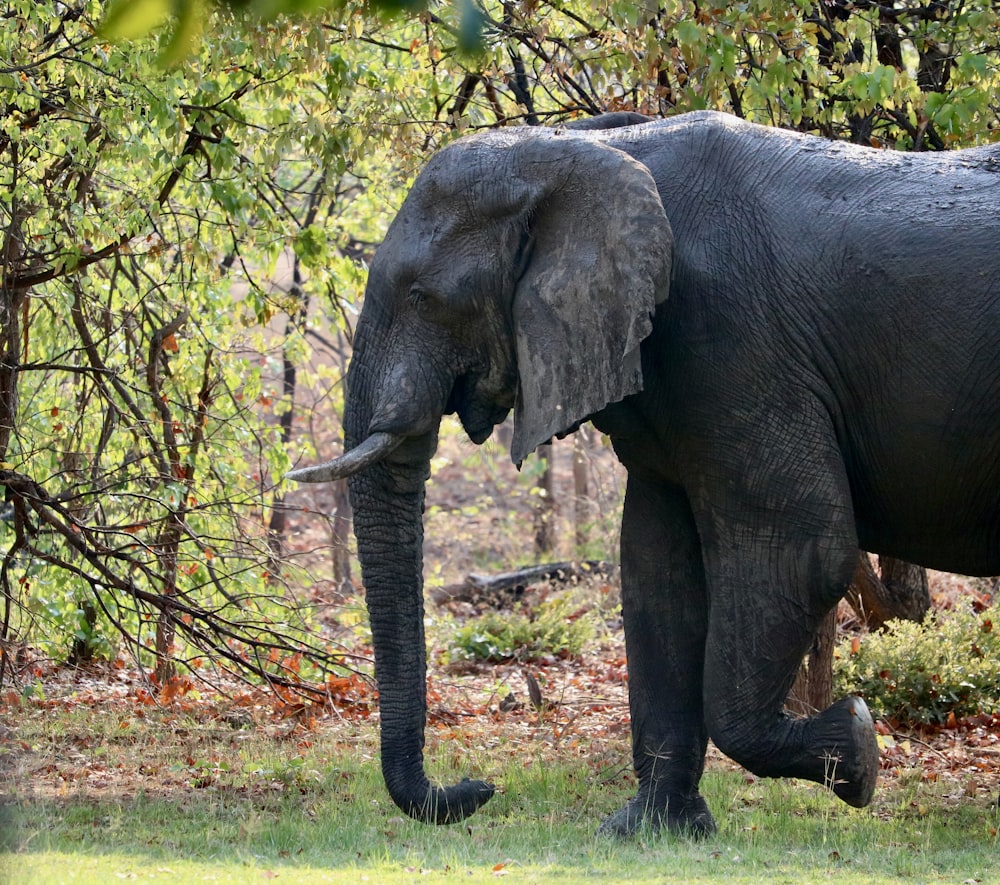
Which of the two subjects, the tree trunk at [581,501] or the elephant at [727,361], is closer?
the elephant at [727,361]

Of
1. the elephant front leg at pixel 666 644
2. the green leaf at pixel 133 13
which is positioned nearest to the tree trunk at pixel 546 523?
the elephant front leg at pixel 666 644

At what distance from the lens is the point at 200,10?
8.13 ft

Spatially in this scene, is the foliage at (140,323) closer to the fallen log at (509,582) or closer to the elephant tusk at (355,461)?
the elephant tusk at (355,461)

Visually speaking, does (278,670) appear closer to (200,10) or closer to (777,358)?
(777,358)

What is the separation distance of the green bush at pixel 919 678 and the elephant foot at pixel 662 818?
3.54 m

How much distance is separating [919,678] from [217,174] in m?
6.00

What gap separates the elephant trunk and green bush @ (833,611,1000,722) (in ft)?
15.5

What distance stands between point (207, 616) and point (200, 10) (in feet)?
25.5

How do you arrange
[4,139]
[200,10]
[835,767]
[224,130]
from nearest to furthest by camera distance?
[200,10]
[835,767]
[4,139]
[224,130]

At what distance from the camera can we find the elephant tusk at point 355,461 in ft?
21.2

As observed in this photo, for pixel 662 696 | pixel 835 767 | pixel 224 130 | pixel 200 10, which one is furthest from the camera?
pixel 224 130

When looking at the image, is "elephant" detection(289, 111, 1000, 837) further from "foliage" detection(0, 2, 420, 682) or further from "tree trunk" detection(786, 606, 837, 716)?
"tree trunk" detection(786, 606, 837, 716)

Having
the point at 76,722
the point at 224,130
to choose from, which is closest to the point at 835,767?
the point at 76,722

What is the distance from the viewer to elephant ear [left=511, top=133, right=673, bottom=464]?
6180 millimetres
